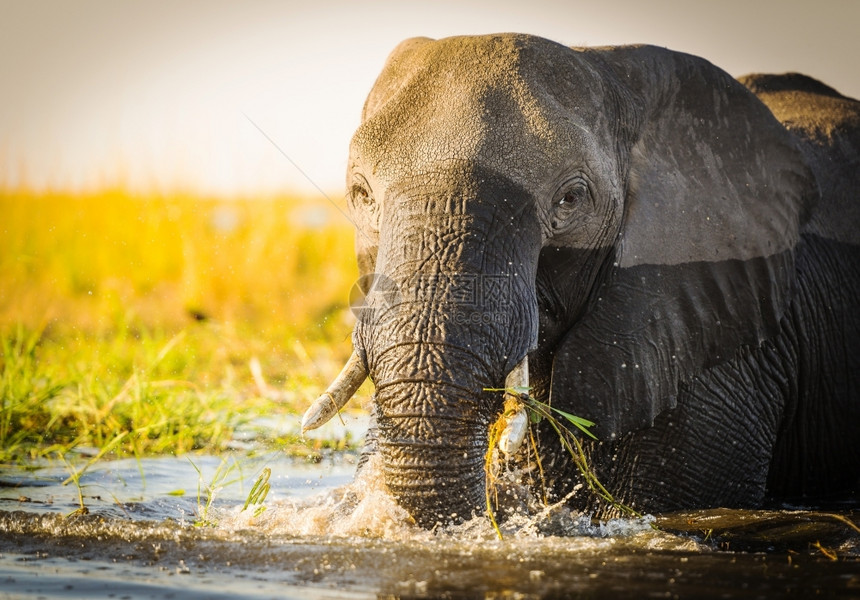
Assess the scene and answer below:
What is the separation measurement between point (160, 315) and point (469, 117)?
8545 mm

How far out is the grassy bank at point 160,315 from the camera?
7812 millimetres

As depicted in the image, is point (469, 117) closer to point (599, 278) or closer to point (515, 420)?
point (599, 278)

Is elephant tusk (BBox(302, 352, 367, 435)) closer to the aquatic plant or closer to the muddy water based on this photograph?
the muddy water

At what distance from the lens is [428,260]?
15.4 feet

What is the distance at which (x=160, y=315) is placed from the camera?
1295 centimetres

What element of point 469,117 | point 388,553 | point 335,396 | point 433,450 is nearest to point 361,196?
point 469,117

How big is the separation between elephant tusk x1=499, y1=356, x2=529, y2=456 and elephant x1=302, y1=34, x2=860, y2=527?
11 mm

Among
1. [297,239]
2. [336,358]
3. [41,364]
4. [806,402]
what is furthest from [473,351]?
[297,239]

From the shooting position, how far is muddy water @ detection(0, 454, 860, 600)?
13.6 feet

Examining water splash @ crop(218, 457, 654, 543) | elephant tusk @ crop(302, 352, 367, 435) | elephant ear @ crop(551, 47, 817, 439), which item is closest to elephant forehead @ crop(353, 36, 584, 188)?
elephant ear @ crop(551, 47, 817, 439)

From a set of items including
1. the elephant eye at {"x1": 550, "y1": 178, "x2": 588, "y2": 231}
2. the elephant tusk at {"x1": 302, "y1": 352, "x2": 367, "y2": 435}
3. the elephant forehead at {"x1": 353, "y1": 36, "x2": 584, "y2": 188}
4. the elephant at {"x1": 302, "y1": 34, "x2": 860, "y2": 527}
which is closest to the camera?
the elephant at {"x1": 302, "y1": 34, "x2": 860, "y2": 527}

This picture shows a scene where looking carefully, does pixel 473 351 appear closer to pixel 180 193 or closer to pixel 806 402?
pixel 806 402

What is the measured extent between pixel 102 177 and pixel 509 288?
1342 centimetres

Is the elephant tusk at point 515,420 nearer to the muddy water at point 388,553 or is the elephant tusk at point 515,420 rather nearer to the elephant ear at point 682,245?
the muddy water at point 388,553
